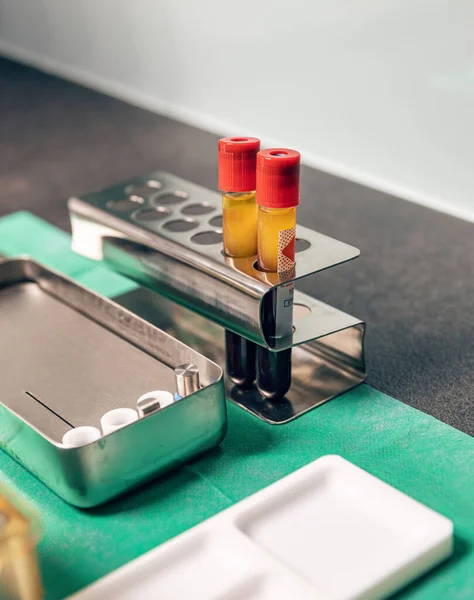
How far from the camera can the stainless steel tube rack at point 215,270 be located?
4.25ft

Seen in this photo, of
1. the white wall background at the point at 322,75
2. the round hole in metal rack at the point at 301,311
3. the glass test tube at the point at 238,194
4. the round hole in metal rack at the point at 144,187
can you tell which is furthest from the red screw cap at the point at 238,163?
the white wall background at the point at 322,75

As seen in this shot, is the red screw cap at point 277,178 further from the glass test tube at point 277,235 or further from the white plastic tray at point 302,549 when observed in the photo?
the white plastic tray at point 302,549

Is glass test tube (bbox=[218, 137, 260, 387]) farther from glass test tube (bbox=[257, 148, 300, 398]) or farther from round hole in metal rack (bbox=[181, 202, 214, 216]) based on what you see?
round hole in metal rack (bbox=[181, 202, 214, 216])

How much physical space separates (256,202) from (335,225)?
93 centimetres

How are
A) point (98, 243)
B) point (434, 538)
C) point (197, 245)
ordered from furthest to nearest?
point (98, 243) → point (197, 245) → point (434, 538)

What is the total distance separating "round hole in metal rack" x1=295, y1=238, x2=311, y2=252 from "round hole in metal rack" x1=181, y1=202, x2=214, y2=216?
21 centimetres

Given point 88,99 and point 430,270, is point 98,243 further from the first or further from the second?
point 88,99

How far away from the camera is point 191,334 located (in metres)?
1.59

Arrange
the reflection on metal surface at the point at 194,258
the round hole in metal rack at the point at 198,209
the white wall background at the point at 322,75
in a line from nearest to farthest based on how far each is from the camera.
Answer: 1. the reflection on metal surface at the point at 194,258
2. the round hole in metal rack at the point at 198,209
3. the white wall background at the point at 322,75

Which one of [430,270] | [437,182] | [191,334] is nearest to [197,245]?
[191,334]

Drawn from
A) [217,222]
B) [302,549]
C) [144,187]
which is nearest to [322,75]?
[144,187]

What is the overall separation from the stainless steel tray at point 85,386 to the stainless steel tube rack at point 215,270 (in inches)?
3.3

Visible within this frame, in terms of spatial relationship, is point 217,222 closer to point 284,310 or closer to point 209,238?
point 209,238

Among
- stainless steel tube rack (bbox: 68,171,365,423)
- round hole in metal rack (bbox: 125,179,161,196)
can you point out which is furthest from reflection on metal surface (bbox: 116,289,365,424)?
round hole in metal rack (bbox: 125,179,161,196)
